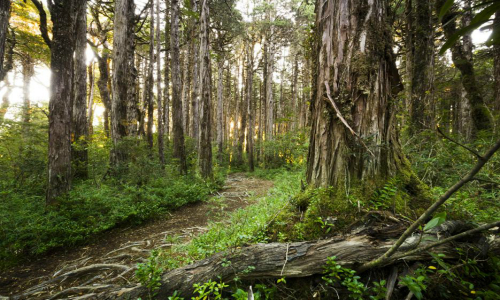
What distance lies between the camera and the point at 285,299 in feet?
5.27

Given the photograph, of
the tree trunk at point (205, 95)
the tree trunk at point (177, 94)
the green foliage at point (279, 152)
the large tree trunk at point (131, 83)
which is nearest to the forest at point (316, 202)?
the large tree trunk at point (131, 83)

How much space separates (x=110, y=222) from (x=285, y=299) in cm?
431

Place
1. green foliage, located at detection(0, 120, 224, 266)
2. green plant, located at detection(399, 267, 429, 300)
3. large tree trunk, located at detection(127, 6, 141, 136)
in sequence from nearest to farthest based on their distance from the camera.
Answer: green plant, located at detection(399, 267, 429, 300) < green foliage, located at detection(0, 120, 224, 266) < large tree trunk, located at detection(127, 6, 141, 136)

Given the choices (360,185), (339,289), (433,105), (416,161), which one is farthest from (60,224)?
(433,105)

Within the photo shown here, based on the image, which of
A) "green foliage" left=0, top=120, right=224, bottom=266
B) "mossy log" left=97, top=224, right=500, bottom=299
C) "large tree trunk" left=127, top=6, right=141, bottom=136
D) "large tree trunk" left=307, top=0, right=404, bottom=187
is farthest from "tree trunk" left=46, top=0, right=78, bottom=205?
"large tree trunk" left=307, top=0, right=404, bottom=187

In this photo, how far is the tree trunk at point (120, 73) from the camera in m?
7.19

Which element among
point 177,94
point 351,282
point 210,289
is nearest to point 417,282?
point 351,282

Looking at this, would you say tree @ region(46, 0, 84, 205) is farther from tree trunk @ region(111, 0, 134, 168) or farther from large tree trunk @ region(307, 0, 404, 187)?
Result: large tree trunk @ region(307, 0, 404, 187)

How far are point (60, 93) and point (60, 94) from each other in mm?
Result: 22

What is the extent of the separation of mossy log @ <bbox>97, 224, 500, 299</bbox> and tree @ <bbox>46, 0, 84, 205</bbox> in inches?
158

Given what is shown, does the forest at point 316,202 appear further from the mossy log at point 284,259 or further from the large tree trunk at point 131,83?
the large tree trunk at point 131,83

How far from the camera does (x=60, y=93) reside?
15.4 feet

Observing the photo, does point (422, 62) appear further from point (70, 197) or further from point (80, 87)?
point (80, 87)

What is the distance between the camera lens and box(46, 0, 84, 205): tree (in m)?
4.64
